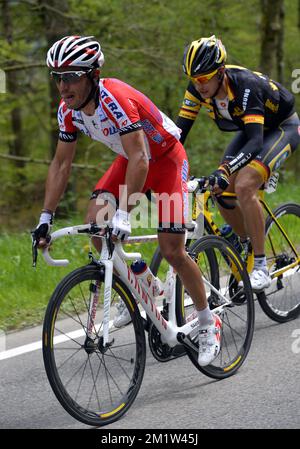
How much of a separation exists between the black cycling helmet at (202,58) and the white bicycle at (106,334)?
1280 millimetres

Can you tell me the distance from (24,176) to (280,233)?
14749 millimetres

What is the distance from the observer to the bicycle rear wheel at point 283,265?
6551mm

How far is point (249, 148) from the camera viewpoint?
19.0 feet

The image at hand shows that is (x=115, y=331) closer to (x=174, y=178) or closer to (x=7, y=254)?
(x=174, y=178)

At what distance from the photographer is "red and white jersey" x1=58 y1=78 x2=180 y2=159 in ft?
14.7

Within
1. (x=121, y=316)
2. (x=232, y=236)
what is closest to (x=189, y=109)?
→ (x=232, y=236)

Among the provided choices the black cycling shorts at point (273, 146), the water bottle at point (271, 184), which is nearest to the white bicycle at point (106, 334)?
the black cycling shorts at point (273, 146)

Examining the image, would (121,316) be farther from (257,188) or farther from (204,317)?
(257,188)

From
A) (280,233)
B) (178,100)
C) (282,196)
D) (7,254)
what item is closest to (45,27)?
(178,100)

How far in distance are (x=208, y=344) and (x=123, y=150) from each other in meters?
1.35

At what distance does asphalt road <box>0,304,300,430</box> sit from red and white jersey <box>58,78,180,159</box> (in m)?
1.48

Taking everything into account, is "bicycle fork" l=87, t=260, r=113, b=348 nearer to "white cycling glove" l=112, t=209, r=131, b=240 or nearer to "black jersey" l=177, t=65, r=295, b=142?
"white cycling glove" l=112, t=209, r=131, b=240

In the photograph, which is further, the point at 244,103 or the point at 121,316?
the point at 244,103

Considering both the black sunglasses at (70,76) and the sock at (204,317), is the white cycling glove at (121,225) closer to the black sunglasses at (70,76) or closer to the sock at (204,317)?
the black sunglasses at (70,76)
